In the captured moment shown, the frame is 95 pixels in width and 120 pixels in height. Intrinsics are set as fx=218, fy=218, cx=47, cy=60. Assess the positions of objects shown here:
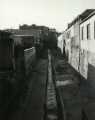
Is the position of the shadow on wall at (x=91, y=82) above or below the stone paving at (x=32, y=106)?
above

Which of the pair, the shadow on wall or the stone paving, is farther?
the shadow on wall

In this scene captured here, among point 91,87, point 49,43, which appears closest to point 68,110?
point 91,87

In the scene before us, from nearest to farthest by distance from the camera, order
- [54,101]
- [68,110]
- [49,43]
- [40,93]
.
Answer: [68,110], [54,101], [40,93], [49,43]

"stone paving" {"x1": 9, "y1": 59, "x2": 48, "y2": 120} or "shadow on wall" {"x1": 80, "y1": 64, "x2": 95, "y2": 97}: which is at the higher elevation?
"shadow on wall" {"x1": 80, "y1": 64, "x2": 95, "y2": 97}

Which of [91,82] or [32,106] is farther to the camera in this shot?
[91,82]

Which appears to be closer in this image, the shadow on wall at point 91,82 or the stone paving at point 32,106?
the stone paving at point 32,106

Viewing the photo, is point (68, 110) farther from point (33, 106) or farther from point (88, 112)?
point (33, 106)

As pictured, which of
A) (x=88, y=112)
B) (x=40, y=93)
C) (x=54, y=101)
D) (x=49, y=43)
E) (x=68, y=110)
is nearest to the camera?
(x=88, y=112)

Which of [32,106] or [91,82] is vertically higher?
[91,82]

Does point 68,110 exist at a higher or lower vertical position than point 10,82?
lower

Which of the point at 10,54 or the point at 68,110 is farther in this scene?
the point at 10,54

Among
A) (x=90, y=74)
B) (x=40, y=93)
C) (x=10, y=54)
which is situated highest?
(x=10, y=54)

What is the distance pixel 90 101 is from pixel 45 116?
2.91 metres

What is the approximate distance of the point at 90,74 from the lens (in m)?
12.6
